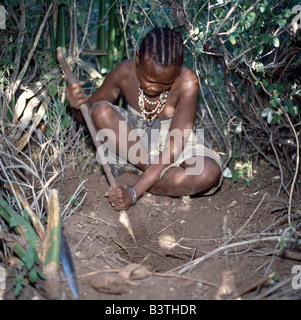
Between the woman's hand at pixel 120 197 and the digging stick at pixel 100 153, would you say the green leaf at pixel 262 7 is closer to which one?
the digging stick at pixel 100 153

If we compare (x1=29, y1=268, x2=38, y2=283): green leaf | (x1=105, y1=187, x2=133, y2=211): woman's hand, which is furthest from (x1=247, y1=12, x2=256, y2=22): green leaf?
(x1=29, y1=268, x2=38, y2=283): green leaf

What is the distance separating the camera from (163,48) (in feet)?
6.97

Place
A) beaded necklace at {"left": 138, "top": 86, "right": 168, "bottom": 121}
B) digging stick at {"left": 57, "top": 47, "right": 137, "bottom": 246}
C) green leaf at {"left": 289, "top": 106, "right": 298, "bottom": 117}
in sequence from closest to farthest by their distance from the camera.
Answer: digging stick at {"left": 57, "top": 47, "right": 137, "bottom": 246}
green leaf at {"left": 289, "top": 106, "right": 298, "bottom": 117}
beaded necklace at {"left": 138, "top": 86, "right": 168, "bottom": 121}

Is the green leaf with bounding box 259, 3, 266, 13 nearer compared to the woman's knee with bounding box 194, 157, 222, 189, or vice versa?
the green leaf with bounding box 259, 3, 266, 13

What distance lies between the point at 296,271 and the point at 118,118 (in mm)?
1450

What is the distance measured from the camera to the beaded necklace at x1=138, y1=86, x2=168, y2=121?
8.16 ft

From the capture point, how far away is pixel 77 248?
197 centimetres

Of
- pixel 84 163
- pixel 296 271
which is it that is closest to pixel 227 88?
pixel 84 163

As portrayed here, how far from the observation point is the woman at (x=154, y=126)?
2.21 m

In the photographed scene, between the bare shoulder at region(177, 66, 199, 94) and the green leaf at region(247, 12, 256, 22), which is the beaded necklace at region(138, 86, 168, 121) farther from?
the green leaf at region(247, 12, 256, 22)

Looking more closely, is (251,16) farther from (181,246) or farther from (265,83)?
(181,246)

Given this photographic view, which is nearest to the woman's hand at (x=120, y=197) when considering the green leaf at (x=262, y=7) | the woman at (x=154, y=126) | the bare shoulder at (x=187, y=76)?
the woman at (x=154, y=126)
